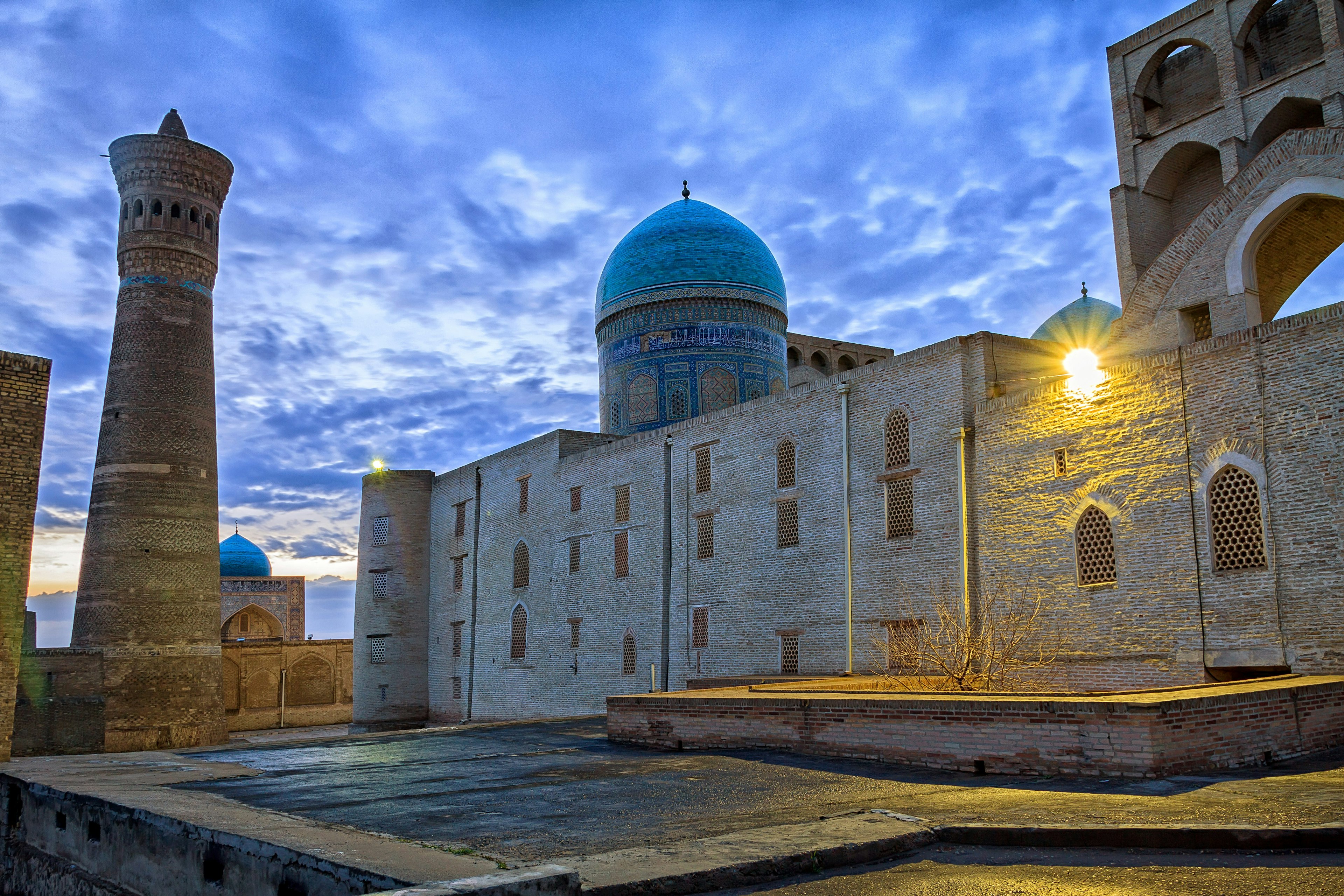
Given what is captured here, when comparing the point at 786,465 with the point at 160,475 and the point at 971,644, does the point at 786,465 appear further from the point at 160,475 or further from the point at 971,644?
the point at 160,475

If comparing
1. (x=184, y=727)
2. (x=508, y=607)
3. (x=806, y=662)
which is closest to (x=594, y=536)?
(x=508, y=607)

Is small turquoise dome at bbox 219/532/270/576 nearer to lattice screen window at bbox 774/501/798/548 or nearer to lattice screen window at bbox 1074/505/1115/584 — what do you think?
lattice screen window at bbox 774/501/798/548

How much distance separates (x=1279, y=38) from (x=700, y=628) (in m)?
15.8

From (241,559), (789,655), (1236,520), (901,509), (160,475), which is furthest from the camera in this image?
(241,559)

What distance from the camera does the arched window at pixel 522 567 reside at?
90.6ft

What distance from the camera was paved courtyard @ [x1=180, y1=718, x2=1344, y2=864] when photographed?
20.7ft

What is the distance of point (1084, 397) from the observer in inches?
580

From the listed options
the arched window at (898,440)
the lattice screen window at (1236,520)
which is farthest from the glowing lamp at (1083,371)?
the arched window at (898,440)

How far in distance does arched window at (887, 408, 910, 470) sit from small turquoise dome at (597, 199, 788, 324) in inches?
472

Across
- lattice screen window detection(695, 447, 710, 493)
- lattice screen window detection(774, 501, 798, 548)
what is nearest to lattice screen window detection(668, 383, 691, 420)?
lattice screen window detection(695, 447, 710, 493)

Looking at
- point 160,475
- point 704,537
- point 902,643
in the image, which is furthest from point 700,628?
point 160,475

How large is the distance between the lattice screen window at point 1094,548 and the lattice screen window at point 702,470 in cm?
848

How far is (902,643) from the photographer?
16.6 meters

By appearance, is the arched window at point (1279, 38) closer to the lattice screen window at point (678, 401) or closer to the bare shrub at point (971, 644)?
the bare shrub at point (971, 644)
